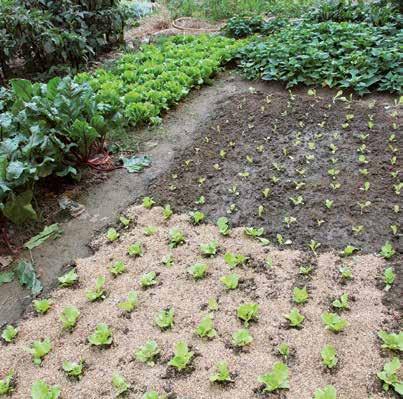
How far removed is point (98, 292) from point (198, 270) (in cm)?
80

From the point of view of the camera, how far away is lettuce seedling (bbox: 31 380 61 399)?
272 centimetres

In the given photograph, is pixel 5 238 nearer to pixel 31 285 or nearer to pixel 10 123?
pixel 31 285

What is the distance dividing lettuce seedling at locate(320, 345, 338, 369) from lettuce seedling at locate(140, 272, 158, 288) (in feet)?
4.58

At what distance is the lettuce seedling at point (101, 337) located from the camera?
3.06m

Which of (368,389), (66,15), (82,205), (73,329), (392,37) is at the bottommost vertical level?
(368,389)

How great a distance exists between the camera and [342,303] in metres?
3.12

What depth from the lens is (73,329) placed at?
3244 millimetres

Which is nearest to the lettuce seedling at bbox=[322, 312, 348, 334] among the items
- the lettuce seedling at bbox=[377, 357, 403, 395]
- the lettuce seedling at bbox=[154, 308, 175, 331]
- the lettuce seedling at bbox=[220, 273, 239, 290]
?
the lettuce seedling at bbox=[377, 357, 403, 395]

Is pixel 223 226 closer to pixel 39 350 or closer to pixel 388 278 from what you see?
pixel 388 278

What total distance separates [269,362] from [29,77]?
6748 mm

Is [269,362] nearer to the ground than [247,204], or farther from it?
nearer to the ground

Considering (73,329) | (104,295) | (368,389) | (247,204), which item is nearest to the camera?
(368,389)

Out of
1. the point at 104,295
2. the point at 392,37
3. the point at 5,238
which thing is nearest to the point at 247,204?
the point at 104,295

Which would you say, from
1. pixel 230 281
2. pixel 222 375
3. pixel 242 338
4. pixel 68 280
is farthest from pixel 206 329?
pixel 68 280
